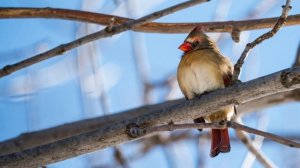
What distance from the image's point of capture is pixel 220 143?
2.64 metres

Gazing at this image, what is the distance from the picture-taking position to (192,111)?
1.95 meters

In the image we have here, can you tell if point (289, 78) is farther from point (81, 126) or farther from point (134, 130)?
point (81, 126)

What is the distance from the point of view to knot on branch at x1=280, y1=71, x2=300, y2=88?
1.68 meters

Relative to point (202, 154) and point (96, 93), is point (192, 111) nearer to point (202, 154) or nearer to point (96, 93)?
point (202, 154)

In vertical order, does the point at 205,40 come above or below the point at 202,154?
above

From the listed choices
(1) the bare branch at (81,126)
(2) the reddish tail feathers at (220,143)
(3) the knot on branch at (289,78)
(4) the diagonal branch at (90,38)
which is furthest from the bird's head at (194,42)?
(3) the knot on branch at (289,78)

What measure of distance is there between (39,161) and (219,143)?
1.07 metres

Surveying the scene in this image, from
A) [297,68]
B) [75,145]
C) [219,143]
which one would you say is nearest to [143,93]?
[219,143]

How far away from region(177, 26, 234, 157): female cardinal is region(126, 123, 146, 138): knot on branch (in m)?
0.81

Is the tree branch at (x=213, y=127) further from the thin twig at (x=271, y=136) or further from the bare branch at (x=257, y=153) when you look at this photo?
the bare branch at (x=257, y=153)

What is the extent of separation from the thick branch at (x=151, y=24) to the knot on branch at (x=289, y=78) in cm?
53

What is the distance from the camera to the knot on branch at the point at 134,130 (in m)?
1.87

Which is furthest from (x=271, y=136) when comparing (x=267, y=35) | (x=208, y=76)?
(x=208, y=76)

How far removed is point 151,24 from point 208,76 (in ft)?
1.73
